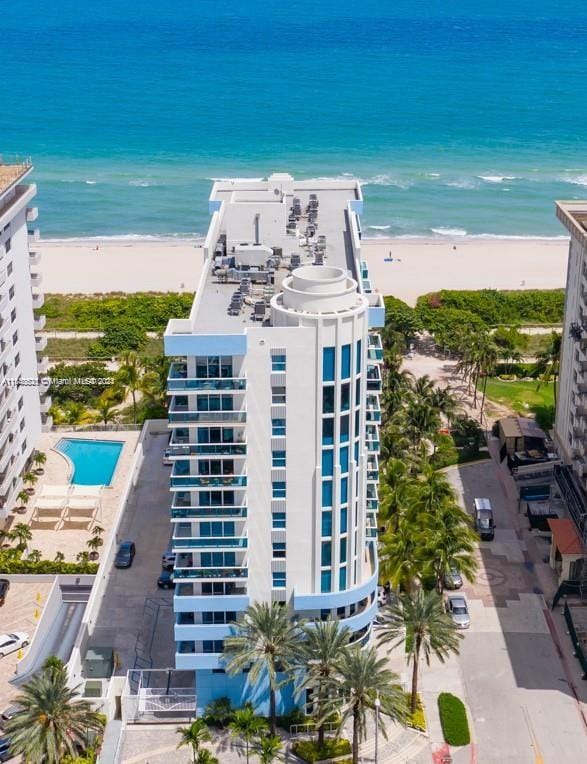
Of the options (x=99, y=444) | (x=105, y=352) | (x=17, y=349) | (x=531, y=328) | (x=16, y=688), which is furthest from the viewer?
(x=531, y=328)

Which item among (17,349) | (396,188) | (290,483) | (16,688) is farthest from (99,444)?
(396,188)

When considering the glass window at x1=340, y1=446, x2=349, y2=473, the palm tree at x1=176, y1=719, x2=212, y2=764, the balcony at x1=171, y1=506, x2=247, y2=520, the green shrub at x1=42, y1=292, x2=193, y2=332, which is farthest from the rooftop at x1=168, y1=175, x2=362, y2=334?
the green shrub at x1=42, y1=292, x2=193, y2=332

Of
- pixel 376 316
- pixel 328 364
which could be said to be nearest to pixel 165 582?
pixel 328 364

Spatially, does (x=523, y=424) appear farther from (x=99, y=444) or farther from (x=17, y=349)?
(x=17, y=349)

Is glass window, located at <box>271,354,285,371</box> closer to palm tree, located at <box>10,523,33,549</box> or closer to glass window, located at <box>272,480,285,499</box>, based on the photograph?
glass window, located at <box>272,480,285,499</box>

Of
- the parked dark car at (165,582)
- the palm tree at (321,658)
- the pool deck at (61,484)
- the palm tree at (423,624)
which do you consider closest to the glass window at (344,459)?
the palm tree at (423,624)

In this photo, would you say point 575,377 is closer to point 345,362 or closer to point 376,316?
point 376,316

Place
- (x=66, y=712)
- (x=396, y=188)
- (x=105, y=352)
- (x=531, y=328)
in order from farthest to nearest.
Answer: (x=396, y=188)
(x=531, y=328)
(x=105, y=352)
(x=66, y=712)

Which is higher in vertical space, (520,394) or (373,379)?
(520,394)
